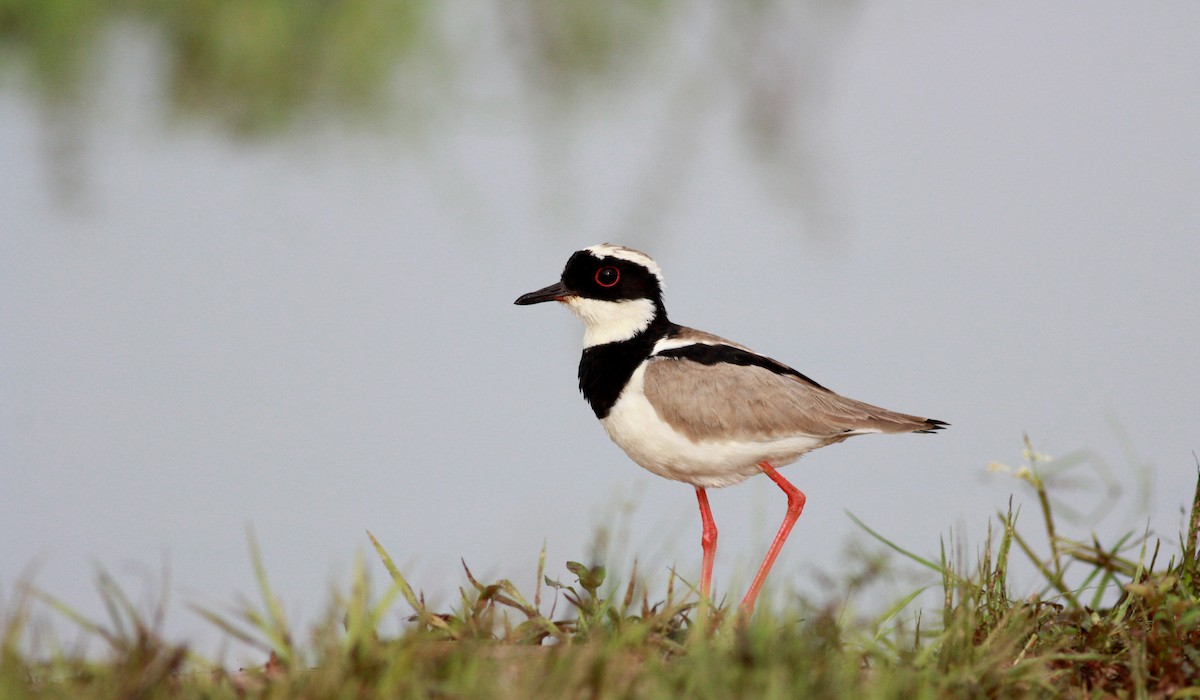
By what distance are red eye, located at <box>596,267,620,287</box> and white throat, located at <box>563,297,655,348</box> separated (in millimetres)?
62

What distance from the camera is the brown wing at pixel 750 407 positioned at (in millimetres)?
3512

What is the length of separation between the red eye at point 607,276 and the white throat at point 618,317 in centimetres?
6

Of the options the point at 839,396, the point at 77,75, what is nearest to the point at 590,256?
the point at 839,396

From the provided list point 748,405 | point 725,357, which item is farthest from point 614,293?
point 748,405

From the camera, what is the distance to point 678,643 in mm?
2850

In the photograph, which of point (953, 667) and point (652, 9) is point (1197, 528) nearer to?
point (953, 667)

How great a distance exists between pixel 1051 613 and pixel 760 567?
0.89m

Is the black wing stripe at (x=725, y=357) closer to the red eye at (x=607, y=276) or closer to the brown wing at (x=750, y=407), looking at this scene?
the brown wing at (x=750, y=407)

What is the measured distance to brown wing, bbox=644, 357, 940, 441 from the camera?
351 cm

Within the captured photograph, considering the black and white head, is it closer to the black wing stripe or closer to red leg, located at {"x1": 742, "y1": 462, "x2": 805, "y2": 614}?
the black wing stripe

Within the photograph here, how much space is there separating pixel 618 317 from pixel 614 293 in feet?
0.27

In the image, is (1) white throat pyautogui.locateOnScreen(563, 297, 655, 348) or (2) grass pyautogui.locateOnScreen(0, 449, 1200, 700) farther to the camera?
(1) white throat pyautogui.locateOnScreen(563, 297, 655, 348)

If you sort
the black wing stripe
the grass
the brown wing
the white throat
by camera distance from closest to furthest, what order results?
the grass → the brown wing → the black wing stripe → the white throat

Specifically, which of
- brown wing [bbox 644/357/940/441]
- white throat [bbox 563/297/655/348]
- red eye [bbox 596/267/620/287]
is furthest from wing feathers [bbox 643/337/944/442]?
red eye [bbox 596/267/620/287]
